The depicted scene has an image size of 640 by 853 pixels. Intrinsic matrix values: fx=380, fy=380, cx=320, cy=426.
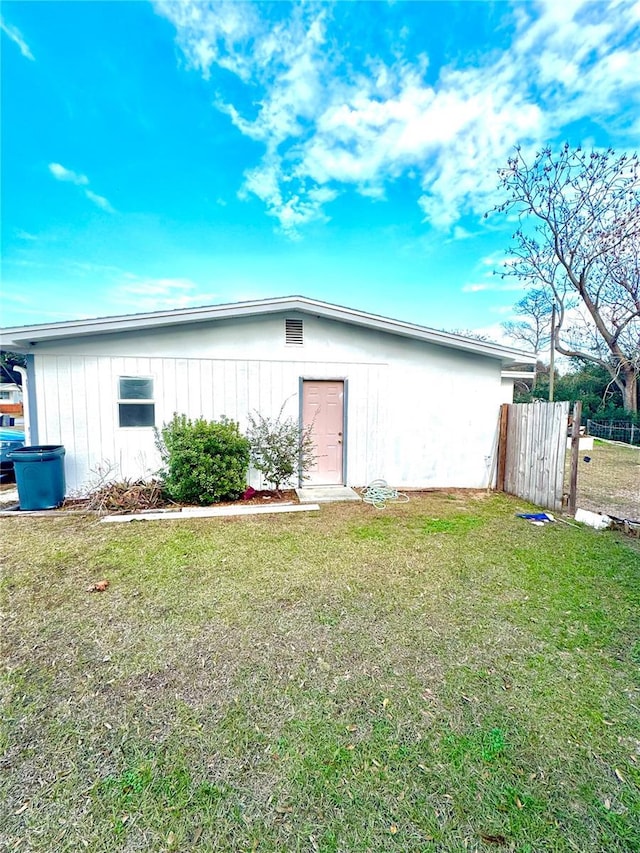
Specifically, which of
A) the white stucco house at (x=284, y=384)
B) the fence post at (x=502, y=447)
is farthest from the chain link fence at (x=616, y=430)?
the fence post at (x=502, y=447)

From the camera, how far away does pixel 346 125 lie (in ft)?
32.6

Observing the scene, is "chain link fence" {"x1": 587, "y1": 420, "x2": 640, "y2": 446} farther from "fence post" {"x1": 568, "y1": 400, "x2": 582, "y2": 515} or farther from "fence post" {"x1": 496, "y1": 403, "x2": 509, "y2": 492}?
"fence post" {"x1": 568, "y1": 400, "x2": 582, "y2": 515}

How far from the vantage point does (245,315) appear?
6.84m

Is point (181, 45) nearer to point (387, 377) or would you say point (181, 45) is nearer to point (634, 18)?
point (387, 377)

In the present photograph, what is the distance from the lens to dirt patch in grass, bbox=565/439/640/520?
682 centimetres

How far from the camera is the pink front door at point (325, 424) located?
749 centimetres

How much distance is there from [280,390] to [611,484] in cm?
813

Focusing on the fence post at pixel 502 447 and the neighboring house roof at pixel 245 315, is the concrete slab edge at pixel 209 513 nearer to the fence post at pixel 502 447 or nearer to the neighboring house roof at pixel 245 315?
the neighboring house roof at pixel 245 315

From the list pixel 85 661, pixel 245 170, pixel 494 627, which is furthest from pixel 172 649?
pixel 245 170

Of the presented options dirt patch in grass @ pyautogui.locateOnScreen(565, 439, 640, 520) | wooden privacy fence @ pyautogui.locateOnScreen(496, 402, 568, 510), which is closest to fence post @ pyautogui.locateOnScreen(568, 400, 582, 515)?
wooden privacy fence @ pyautogui.locateOnScreen(496, 402, 568, 510)

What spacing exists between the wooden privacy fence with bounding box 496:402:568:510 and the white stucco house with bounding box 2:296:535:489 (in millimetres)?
361

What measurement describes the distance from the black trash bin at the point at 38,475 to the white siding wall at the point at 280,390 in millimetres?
510

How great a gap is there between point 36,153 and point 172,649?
12.4 metres

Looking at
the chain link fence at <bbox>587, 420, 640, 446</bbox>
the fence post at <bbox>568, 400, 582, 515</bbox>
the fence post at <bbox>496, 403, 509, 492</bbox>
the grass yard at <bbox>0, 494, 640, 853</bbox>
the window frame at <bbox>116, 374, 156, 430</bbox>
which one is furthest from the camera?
the chain link fence at <bbox>587, 420, 640, 446</bbox>
